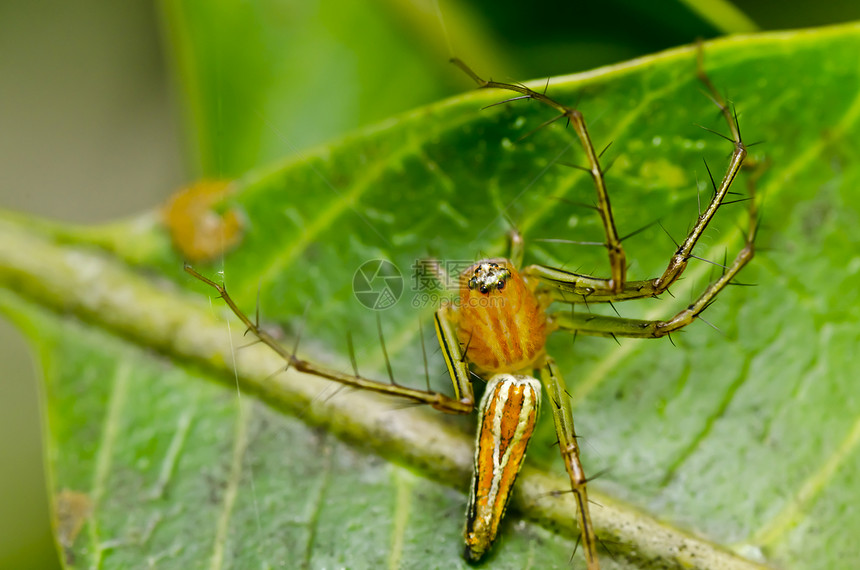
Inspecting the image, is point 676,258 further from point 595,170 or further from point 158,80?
point 158,80

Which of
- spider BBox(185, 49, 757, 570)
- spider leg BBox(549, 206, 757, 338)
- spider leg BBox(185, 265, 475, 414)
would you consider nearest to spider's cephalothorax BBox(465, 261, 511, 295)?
spider BBox(185, 49, 757, 570)

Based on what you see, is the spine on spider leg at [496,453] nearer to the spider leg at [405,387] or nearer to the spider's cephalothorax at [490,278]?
the spider leg at [405,387]

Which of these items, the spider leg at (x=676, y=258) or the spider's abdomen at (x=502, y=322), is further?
the spider's abdomen at (x=502, y=322)

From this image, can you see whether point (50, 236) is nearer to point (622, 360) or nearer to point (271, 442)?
point (271, 442)

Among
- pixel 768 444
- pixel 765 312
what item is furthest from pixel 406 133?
pixel 768 444

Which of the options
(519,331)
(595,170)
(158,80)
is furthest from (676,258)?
(158,80)

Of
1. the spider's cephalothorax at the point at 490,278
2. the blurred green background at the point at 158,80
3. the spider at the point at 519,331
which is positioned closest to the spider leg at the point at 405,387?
the spider at the point at 519,331
